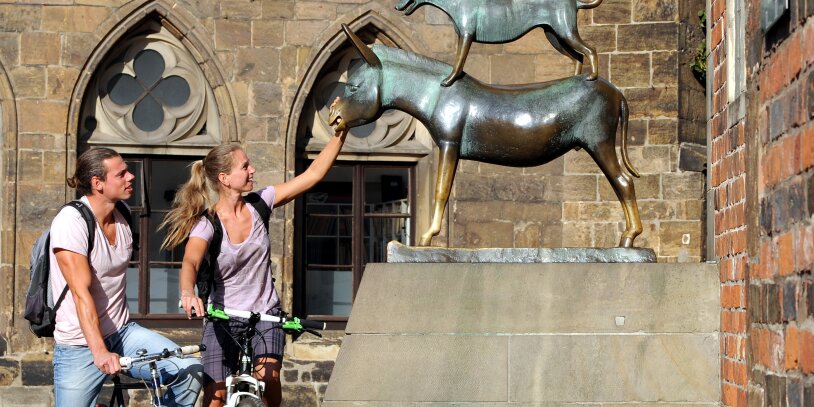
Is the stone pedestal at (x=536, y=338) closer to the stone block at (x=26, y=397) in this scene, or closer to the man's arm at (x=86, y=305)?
the man's arm at (x=86, y=305)

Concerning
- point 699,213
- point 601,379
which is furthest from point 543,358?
point 699,213

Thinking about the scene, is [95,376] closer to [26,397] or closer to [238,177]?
[238,177]

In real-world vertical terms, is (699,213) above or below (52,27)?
below

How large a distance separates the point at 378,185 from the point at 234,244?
733 centimetres

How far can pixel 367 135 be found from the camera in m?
13.8

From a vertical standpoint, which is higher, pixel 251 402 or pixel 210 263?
pixel 210 263

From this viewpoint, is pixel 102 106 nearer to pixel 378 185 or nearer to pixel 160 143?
pixel 160 143

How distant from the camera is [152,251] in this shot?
1351 centimetres

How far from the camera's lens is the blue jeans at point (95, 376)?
5867 mm

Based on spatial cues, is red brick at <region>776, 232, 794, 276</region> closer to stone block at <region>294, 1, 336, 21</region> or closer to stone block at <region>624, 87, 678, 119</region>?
stone block at <region>624, 87, 678, 119</region>

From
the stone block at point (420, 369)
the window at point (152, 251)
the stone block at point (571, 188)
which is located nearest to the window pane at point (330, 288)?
the window at point (152, 251)

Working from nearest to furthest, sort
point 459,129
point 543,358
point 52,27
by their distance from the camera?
point 543,358 → point 459,129 → point 52,27

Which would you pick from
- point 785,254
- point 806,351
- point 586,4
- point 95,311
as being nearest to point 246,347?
point 95,311

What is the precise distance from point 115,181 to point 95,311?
2.00 feet
